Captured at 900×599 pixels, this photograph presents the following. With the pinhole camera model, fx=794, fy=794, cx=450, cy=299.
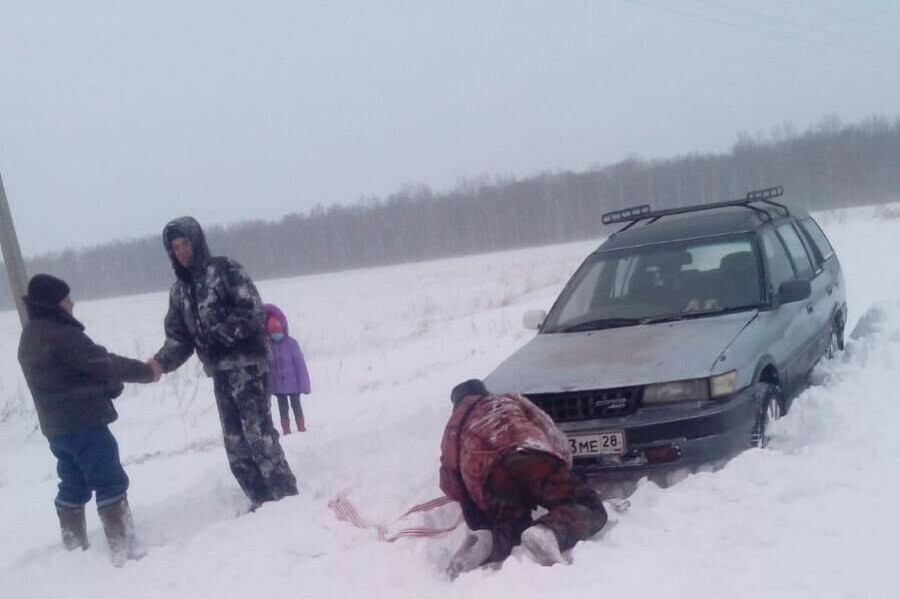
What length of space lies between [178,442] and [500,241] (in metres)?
64.5

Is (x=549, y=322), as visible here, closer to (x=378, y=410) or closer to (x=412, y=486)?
(x=412, y=486)

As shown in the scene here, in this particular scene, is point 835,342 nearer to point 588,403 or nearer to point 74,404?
point 588,403

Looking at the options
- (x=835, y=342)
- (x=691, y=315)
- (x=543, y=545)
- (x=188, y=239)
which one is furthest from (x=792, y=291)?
(x=188, y=239)

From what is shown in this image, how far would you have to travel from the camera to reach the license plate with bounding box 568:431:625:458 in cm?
439

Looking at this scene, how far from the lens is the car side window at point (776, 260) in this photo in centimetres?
585

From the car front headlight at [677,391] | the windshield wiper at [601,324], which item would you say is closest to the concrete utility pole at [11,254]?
the windshield wiper at [601,324]

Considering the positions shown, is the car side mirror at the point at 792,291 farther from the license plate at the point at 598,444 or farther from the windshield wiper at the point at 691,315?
the license plate at the point at 598,444

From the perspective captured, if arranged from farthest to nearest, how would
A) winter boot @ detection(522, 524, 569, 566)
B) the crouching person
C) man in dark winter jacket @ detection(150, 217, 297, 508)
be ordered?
man in dark winter jacket @ detection(150, 217, 297, 508), the crouching person, winter boot @ detection(522, 524, 569, 566)

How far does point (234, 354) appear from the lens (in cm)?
493

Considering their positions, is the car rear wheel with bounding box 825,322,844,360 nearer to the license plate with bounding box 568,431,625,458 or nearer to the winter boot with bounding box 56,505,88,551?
the license plate with bounding box 568,431,625,458

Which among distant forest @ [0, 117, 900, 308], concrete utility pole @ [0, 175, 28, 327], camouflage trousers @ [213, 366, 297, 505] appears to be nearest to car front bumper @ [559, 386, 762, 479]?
camouflage trousers @ [213, 366, 297, 505]

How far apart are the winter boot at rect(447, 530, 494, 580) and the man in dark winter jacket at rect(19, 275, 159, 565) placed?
2002mm

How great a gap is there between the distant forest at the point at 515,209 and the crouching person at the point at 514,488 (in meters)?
56.3

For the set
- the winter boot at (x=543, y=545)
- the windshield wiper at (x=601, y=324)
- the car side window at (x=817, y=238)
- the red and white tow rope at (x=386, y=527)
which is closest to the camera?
the winter boot at (x=543, y=545)
